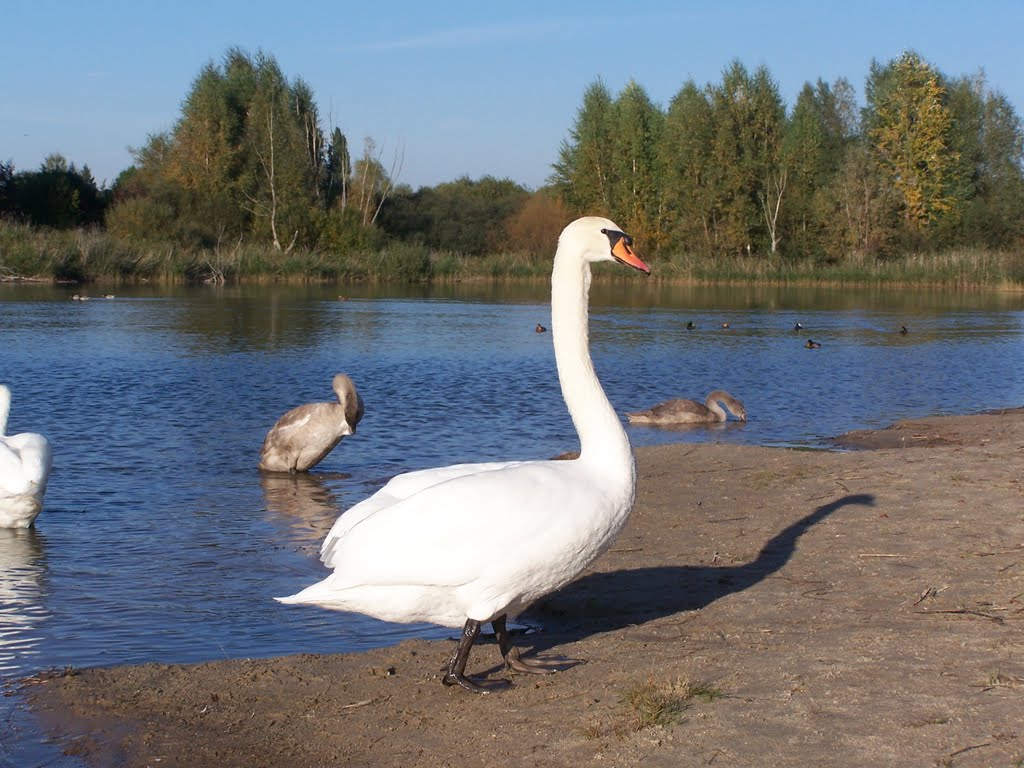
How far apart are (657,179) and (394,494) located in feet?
229

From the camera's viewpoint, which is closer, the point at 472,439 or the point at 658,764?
the point at 658,764

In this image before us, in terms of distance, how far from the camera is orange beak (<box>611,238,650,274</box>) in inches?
211

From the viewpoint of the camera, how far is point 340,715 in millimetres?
5020

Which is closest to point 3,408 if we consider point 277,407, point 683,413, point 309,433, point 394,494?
point 309,433

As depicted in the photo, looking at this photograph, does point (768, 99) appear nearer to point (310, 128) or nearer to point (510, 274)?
point (510, 274)

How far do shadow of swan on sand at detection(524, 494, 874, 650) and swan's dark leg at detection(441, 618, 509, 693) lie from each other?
90cm

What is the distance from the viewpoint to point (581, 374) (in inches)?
215

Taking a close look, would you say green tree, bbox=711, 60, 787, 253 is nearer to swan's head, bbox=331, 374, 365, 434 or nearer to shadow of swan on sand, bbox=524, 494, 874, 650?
swan's head, bbox=331, 374, 365, 434

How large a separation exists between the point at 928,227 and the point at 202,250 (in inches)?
1593

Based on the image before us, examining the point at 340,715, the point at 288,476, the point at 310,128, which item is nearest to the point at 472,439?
the point at 288,476

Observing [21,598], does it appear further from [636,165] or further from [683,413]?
[636,165]

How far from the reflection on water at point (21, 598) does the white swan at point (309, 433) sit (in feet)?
10.2

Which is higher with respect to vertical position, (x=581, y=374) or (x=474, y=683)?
(x=581, y=374)

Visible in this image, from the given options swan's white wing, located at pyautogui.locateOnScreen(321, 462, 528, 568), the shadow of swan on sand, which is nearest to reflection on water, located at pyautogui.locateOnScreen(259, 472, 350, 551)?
the shadow of swan on sand
